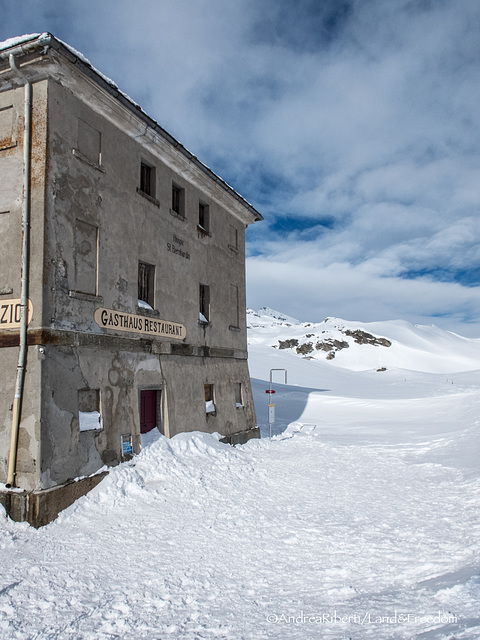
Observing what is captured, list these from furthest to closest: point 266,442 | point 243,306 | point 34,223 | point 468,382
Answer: point 468,382
point 243,306
point 266,442
point 34,223

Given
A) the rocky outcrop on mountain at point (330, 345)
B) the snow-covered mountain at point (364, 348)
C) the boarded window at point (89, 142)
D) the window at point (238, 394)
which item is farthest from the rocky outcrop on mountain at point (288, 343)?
the boarded window at point (89, 142)

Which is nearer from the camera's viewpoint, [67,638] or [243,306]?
[67,638]

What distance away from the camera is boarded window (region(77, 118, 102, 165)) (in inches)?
442

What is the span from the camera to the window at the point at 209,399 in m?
16.2

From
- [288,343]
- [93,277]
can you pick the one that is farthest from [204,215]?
[288,343]

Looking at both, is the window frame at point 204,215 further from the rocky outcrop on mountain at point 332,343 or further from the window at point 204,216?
the rocky outcrop on mountain at point 332,343

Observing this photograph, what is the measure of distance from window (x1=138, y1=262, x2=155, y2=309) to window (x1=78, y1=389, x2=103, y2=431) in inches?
130

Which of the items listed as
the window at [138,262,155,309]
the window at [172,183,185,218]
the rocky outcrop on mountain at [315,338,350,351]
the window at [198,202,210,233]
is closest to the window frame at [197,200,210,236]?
the window at [198,202,210,233]

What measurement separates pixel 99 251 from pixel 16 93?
3.97 metres

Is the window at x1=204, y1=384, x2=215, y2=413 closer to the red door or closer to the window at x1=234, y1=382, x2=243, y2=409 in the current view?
the window at x1=234, y1=382, x2=243, y2=409

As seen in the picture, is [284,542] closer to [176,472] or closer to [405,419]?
[176,472]

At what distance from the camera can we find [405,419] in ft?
73.1

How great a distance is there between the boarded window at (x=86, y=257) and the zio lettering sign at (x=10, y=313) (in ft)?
4.32

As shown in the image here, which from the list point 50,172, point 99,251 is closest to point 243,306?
point 99,251
